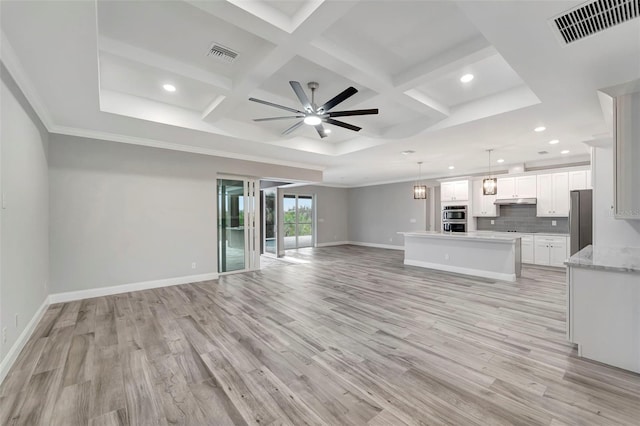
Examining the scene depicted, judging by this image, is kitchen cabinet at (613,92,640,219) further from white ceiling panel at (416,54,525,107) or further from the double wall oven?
the double wall oven

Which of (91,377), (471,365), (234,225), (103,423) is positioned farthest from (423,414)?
(234,225)

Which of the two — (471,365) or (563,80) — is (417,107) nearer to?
(563,80)

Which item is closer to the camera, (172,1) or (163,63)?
(172,1)

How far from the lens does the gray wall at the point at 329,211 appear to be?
11.3 metres

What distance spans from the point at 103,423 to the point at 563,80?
4.98 metres

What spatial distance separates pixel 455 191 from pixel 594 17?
6.56 metres

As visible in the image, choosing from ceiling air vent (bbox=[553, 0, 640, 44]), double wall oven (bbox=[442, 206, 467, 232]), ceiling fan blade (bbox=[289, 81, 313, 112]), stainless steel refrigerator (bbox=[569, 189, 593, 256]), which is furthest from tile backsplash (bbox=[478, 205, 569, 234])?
ceiling fan blade (bbox=[289, 81, 313, 112])

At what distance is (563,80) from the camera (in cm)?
284

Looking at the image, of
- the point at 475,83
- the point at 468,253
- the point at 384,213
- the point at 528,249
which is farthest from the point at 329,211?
the point at 475,83

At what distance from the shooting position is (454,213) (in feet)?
26.6

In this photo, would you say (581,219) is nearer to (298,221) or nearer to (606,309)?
(606,309)

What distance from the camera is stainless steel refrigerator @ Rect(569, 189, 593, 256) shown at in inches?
212

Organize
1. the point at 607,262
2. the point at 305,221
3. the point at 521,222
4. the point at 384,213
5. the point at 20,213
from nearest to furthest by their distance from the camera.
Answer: the point at 607,262, the point at 20,213, the point at 521,222, the point at 384,213, the point at 305,221

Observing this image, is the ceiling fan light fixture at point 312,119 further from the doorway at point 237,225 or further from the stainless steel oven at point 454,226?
the stainless steel oven at point 454,226
